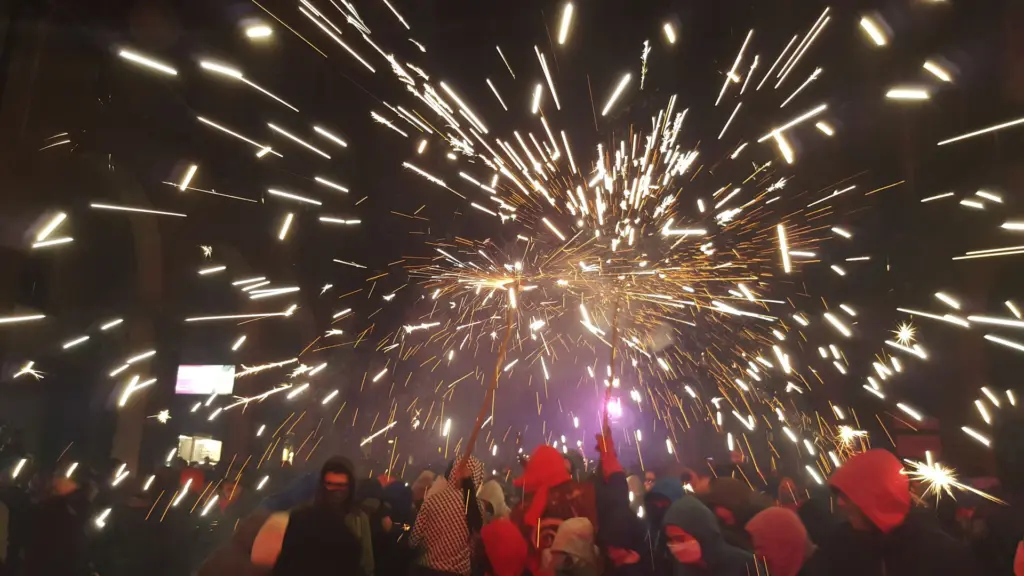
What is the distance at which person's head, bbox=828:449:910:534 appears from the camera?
11.9ft

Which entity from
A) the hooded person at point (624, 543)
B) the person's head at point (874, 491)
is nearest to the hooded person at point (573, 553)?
the hooded person at point (624, 543)

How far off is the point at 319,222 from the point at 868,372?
51.2ft

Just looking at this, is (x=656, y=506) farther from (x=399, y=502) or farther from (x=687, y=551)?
(x=399, y=502)

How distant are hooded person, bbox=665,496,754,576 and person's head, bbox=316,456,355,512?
86.9 inches

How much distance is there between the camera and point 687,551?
4.41 m

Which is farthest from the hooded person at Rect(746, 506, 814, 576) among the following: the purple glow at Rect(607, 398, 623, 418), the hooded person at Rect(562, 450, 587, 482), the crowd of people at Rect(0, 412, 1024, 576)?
the purple glow at Rect(607, 398, 623, 418)

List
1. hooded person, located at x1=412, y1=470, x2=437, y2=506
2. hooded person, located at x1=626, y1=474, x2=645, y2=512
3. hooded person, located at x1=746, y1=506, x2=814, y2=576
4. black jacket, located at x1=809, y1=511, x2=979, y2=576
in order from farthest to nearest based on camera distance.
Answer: hooded person, located at x1=626, y1=474, x2=645, y2=512 → hooded person, located at x1=412, y1=470, x2=437, y2=506 → hooded person, located at x1=746, y1=506, x2=814, y2=576 → black jacket, located at x1=809, y1=511, x2=979, y2=576

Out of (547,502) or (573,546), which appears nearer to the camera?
(573,546)

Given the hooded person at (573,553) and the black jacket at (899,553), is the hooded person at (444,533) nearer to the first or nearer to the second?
the hooded person at (573,553)

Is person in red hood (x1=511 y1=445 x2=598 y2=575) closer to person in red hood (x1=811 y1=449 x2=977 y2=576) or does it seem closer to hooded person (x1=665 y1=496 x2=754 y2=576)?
hooded person (x1=665 y1=496 x2=754 y2=576)

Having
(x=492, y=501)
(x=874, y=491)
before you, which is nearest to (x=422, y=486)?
(x=492, y=501)

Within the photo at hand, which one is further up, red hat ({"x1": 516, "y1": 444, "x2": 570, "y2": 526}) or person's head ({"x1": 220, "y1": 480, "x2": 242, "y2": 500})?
person's head ({"x1": 220, "y1": 480, "x2": 242, "y2": 500})

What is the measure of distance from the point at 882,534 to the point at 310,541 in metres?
3.19

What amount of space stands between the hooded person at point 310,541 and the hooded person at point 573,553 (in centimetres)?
125
